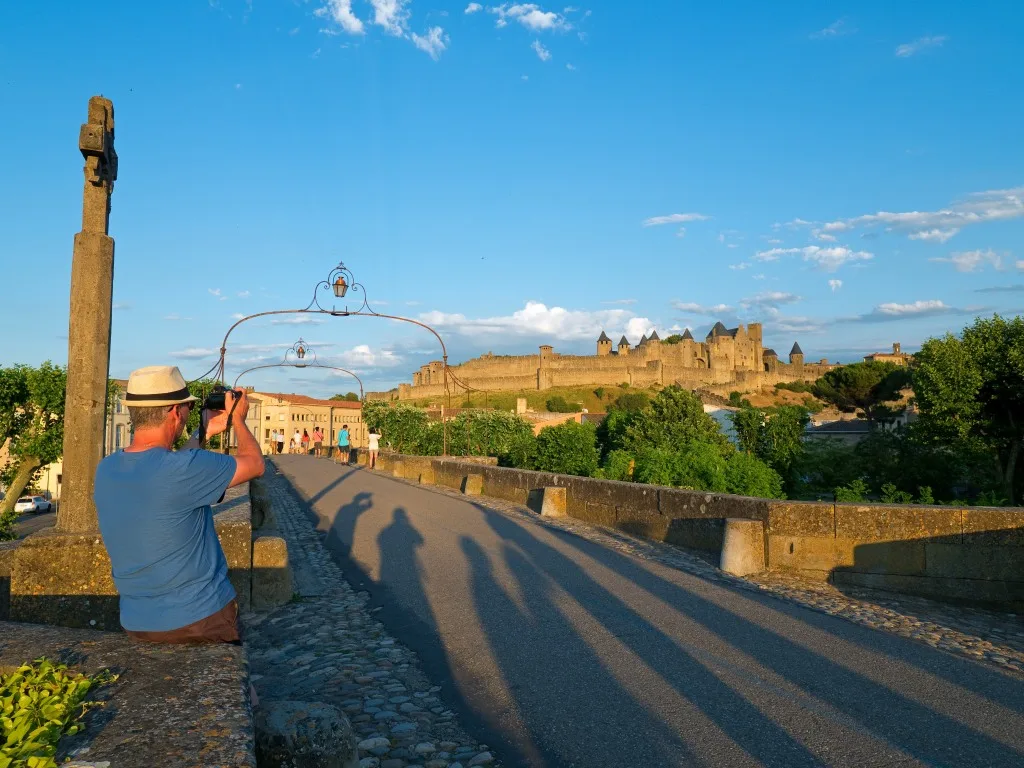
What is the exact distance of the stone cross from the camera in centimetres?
546

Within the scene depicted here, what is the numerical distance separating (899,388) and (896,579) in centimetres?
6598

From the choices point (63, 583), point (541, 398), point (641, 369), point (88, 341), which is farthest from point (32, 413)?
point (641, 369)

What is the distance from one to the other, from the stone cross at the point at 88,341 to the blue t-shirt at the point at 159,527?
2586mm

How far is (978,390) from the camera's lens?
33219 millimetres

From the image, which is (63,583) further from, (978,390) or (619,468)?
(978,390)

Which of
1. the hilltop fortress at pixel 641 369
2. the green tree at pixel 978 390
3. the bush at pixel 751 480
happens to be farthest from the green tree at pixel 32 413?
the hilltop fortress at pixel 641 369

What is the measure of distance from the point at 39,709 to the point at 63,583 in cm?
262

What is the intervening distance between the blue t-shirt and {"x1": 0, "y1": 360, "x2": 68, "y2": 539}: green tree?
18468mm

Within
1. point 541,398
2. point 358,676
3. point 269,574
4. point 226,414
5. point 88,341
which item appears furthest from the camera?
point 541,398

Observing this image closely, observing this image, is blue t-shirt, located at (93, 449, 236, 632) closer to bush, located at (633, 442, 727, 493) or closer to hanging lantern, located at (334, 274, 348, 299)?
bush, located at (633, 442, 727, 493)

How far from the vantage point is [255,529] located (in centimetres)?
896

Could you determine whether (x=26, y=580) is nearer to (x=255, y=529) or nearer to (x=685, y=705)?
(x=685, y=705)

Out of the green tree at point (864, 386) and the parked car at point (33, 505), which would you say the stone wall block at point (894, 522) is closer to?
the parked car at point (33, 505)

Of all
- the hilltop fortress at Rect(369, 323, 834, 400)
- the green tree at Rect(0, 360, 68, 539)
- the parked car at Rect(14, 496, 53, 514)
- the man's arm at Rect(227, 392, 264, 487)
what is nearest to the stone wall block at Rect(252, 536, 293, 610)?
the man's arm at Rect(227, 392, 264, 487)
